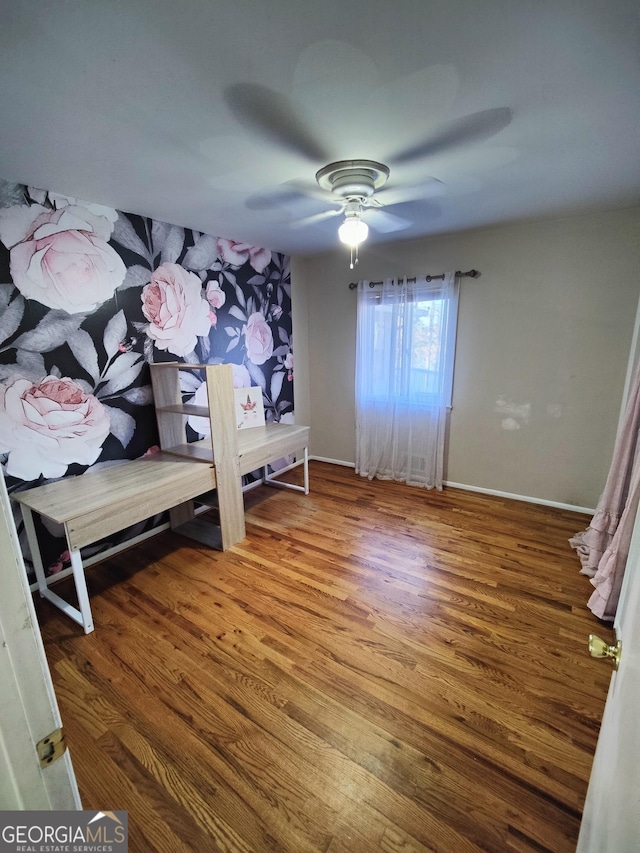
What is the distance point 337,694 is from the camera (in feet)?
5.11

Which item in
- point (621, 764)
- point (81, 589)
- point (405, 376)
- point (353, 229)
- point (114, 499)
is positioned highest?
point (353, 229)

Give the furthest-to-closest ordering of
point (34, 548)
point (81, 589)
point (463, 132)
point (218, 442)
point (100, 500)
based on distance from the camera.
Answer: point (218, 442) → point (34, 548) → point (100, 500) → point (81, 589) → point (463, 132)

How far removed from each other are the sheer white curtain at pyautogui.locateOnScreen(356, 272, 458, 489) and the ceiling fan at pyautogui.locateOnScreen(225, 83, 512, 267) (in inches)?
41.7

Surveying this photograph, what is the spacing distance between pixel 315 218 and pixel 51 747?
111 inches

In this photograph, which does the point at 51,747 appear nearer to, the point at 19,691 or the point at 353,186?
the point at 19,691

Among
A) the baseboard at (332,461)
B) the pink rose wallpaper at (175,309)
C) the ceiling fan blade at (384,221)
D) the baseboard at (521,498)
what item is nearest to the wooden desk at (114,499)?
the pink rose wallpaper at (175,309)

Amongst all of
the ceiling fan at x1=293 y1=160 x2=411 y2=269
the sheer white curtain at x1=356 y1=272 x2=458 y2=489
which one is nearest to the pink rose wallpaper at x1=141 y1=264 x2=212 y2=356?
the ceiling fan at x1=293 y1=160 x2=411 y2=269

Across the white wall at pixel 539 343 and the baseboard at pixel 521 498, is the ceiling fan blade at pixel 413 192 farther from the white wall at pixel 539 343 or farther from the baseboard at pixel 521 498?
the baseboard at pixel 521 498

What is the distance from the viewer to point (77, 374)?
2.29 metres

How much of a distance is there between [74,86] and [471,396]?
10.6 feet

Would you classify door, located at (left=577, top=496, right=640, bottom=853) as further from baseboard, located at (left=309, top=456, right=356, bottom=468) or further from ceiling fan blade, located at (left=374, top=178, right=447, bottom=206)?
baseboard, located at (left=309, top=456, right=356, bottom=468)

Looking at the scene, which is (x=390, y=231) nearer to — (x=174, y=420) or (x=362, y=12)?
(x=362, y=12)

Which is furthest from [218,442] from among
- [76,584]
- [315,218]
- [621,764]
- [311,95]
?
[621,764]

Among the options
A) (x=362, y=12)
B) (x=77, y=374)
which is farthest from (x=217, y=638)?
(x=362, y=12)
